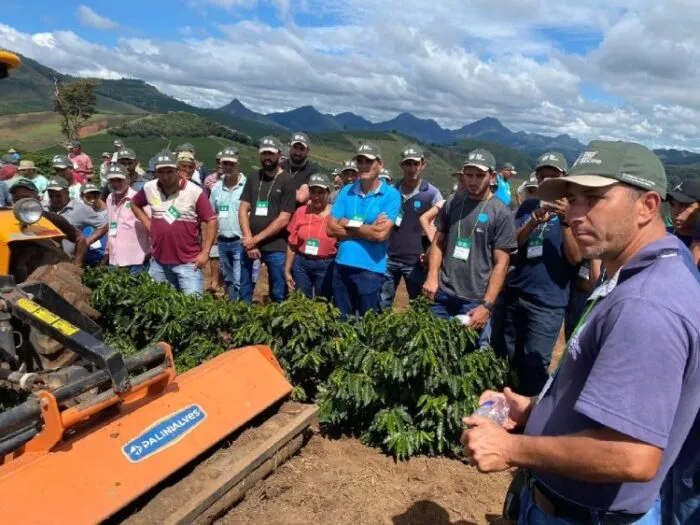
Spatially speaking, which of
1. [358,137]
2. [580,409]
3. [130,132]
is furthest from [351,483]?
[358,137]

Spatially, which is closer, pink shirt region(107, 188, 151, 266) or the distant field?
pink shirt region(107, 188, 151, 266)

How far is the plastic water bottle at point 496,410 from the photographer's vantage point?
6.74 feet

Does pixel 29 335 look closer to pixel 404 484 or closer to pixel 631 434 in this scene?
pixel 404 484

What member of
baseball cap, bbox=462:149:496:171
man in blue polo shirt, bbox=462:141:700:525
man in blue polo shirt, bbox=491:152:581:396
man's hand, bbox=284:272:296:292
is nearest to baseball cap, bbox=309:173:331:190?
man's hand, bbox=284:272:296:292

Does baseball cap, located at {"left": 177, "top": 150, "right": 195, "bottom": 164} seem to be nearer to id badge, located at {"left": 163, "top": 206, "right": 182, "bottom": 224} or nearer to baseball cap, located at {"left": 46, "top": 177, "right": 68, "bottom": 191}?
baseball cap, located at {"left": 46, "top": 177, "right": 68, "bottom": 191}

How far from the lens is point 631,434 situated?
1350mm

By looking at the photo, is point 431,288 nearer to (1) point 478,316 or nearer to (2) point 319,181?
(1) point 478,316

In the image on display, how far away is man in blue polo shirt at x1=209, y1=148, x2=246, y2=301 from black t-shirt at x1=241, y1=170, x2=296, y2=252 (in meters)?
0.38

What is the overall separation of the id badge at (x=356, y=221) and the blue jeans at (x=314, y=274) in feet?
2.90

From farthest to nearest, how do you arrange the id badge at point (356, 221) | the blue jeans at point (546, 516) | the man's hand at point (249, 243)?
the man's hand at point (249, 243) < the id badge at point (356, 221) < the blue jeans at point (546, 516)

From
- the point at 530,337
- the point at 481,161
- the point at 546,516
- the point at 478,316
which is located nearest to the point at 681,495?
the point at 546,516

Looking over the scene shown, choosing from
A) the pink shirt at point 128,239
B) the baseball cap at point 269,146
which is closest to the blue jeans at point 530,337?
the baseball cap at point 269,146

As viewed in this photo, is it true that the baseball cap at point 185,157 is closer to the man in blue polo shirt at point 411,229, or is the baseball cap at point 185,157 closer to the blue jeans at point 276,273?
the blue jeans at point 276,273

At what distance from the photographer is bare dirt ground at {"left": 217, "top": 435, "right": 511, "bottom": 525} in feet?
10.2
